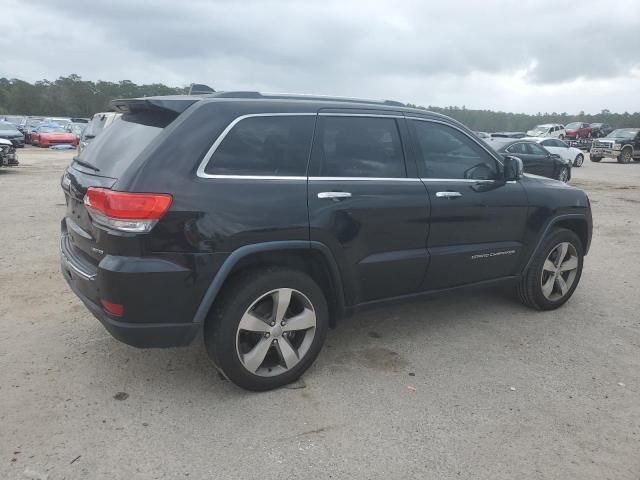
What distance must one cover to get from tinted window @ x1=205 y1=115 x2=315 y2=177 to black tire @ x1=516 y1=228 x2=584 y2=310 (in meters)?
2.49

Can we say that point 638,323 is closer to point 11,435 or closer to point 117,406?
point 117,406

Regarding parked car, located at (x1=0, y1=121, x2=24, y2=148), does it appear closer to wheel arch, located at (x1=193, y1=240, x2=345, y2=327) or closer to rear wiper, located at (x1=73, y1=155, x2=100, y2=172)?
rear wiper, located at (x1=73, y1=155, x2=100, y2=172)

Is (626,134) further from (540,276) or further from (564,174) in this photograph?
(540,276)

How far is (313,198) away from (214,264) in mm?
750

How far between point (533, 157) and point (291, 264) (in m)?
14.4

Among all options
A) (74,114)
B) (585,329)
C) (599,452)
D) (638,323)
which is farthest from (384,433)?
(74,114)

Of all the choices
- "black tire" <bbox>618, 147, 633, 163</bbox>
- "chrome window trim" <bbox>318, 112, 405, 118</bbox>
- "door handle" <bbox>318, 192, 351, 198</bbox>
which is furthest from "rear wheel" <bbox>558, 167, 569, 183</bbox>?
"door handle" <bbox>318, 192, 351, 198</bbox>

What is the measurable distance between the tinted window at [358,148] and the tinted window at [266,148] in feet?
0.38

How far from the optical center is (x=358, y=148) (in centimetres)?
361

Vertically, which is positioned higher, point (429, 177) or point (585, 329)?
point (429, 177)

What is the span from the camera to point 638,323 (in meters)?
4.68

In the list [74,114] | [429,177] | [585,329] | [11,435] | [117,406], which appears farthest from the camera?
[74,114]

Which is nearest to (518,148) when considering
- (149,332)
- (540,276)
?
(540,276)

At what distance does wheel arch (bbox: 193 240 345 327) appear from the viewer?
300cm
